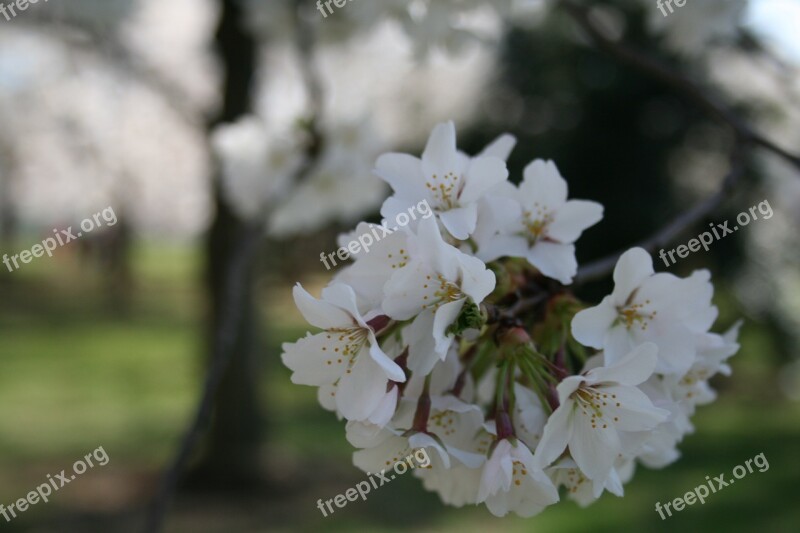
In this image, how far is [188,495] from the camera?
459 cm

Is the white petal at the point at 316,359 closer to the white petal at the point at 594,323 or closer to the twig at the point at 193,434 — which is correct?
the white petal at the point at 594,323

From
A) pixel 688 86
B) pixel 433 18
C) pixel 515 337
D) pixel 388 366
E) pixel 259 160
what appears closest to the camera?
pixel 388 366

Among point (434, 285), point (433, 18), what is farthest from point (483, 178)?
point (433, 18)

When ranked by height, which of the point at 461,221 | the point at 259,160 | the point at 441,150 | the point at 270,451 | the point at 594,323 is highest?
the point at 270,451

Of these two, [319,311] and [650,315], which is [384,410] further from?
[650,315]

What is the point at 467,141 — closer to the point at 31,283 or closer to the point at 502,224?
the point at 502,224

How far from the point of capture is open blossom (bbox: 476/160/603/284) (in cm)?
88

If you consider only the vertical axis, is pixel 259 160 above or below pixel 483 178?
above

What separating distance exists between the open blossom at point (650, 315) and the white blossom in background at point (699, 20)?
1316 millimetres

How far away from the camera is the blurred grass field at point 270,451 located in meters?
4.14

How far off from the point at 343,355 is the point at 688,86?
2.88ft

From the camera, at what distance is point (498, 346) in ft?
2.89

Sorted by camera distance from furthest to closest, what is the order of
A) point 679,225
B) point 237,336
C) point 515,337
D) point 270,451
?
1. point 270,451
2. point 237,336
3. point 679,225
4. point 515,337

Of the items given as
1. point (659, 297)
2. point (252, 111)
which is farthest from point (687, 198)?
point (659, 297)
